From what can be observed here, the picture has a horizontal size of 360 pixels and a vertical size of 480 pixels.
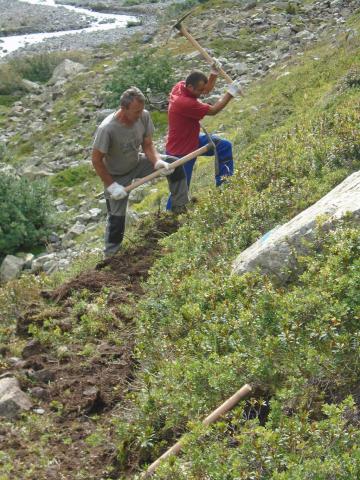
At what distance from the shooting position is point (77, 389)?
571 cm

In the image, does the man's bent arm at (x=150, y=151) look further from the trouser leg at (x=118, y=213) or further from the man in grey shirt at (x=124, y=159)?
the trouser leg at (x=118, y=213)

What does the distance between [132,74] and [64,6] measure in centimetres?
4898

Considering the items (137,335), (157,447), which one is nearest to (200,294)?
(137,335)

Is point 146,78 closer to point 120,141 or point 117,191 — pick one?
point 120,141

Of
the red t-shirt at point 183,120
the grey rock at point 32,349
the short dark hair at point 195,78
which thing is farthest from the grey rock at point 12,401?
the short dark hair at point 195,78

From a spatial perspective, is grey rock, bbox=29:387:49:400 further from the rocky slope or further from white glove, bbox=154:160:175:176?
the rocky slope

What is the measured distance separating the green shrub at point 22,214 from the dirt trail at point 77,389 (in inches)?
230

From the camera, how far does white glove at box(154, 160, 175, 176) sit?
8.34 m

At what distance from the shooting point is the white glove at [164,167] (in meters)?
8.34

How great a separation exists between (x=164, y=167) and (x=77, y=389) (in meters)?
3.38

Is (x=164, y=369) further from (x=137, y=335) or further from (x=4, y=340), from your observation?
(x=4, y=340)

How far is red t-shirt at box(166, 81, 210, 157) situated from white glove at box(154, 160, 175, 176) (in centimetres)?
59

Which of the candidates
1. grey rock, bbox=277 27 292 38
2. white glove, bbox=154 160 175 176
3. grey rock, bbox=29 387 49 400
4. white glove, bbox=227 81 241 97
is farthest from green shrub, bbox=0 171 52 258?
grey rock, bbox=277 27 292 38

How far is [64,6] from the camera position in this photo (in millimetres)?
66500
